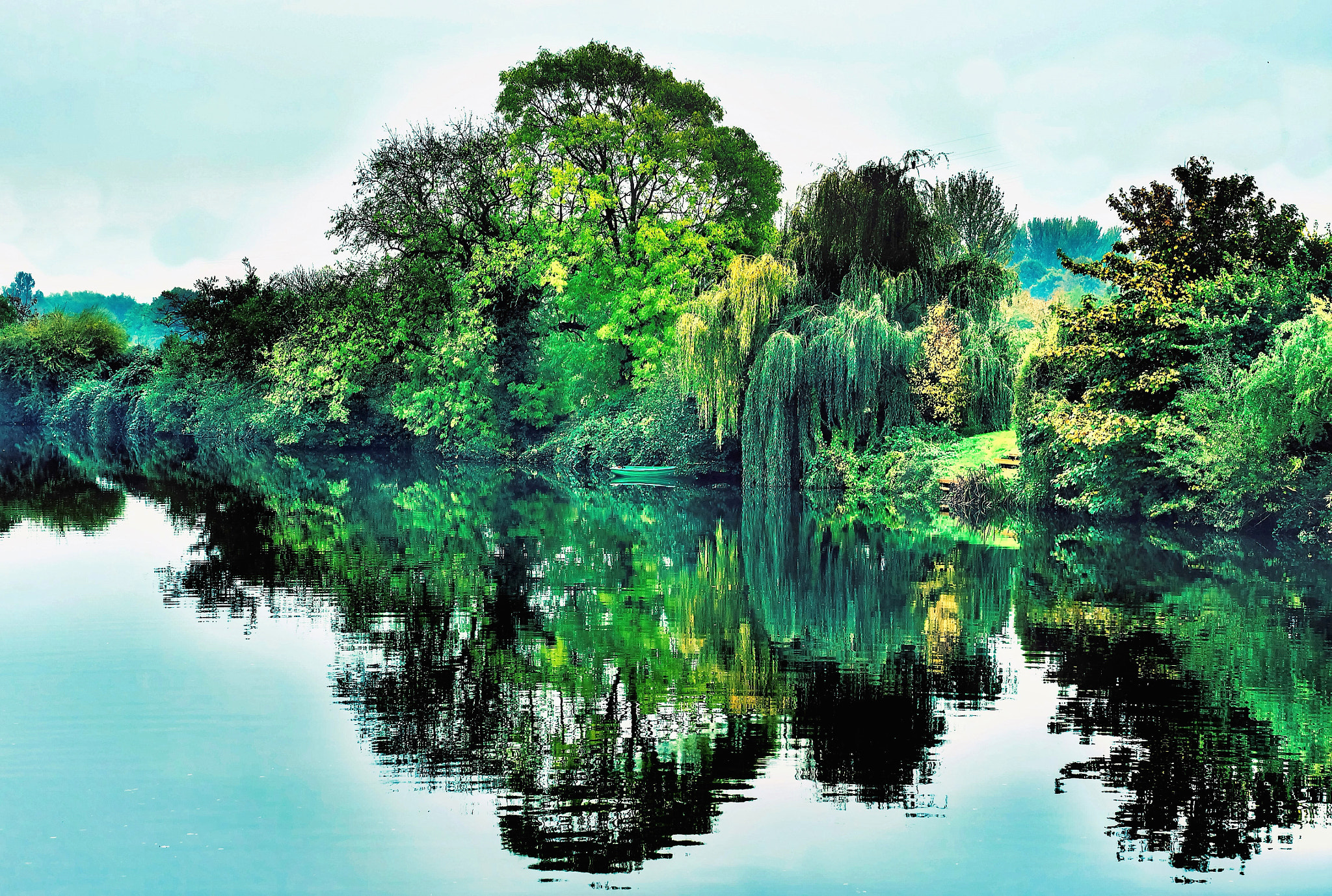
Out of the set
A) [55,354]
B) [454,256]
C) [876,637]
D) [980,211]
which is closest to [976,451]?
[876,637]

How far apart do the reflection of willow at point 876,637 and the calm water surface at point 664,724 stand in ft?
0.17

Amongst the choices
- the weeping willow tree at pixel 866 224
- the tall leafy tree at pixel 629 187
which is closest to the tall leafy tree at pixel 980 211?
the tall leafy tree at pixel 629 187

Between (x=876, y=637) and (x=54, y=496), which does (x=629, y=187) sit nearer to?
(x=54, y=496)

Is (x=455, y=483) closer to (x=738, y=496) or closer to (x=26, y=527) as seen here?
(x=738, y=496)


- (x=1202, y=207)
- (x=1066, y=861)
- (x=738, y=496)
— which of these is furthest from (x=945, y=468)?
(x=1066, y=861)

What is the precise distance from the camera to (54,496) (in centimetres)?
2736

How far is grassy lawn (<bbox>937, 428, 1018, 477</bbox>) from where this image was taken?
25891 mm

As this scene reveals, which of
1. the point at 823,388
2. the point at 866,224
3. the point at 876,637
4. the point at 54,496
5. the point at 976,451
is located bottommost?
the point at 876,637

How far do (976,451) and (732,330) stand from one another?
6578 millimetres

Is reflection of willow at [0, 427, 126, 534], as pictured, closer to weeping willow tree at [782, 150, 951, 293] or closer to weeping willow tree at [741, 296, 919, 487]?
weeping willow tree at [741, 296, 919, 487]

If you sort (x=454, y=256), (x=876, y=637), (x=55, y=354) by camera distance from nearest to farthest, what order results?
1. (x=876, y=637)
2. (x=454, y=256)
3. (x=55, y=354)

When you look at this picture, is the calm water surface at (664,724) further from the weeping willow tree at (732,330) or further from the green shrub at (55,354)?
the green shrub at (55,354)

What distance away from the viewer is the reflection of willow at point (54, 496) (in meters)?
22.0

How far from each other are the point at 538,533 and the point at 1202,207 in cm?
1365
